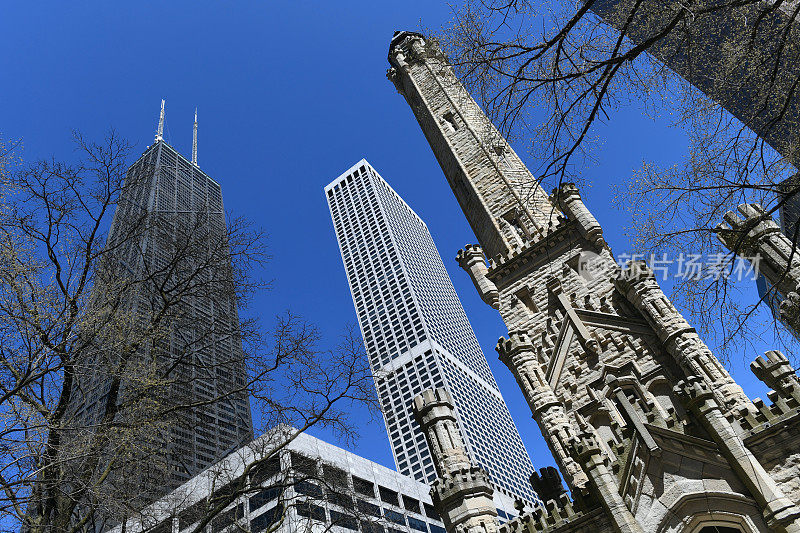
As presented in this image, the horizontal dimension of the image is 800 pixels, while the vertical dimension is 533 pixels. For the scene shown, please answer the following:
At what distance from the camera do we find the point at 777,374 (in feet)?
38.7

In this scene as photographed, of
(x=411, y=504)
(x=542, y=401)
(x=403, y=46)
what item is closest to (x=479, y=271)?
(x=542, y=401)

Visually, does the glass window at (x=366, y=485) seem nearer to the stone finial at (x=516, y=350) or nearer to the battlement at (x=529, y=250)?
the battlement at (x=529, y=250)

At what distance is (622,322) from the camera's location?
16469 millimetres

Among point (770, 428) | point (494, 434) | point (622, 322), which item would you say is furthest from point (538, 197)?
point (494, 434)

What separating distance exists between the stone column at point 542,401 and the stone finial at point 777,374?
494 centimetres

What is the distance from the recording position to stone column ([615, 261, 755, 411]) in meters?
13.2

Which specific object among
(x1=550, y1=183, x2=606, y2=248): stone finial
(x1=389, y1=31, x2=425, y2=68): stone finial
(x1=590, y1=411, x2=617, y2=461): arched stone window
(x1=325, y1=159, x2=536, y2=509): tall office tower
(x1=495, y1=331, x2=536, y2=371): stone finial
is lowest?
(x1=590, y1=411, x2=617, y2=461): arched stone window

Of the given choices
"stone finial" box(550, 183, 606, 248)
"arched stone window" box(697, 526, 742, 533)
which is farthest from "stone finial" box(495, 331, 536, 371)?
"arched stone window" box(697, 526, 742, 533)

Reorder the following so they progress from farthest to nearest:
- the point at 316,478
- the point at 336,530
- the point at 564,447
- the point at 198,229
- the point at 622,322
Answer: the point at 336,530 → the point at 622,322 → the point at 564,447 → the point at 198,229 → the point at 316,478

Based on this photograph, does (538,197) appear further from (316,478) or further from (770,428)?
(316,478)

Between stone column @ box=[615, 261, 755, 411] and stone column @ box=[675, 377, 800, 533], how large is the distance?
39.0 inches

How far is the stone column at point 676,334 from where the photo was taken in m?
13.2

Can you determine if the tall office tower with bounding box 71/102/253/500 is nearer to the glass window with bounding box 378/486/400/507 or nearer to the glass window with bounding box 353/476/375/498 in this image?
the glass window with bounding box 353/476/375/498

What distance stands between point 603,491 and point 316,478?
618cm
